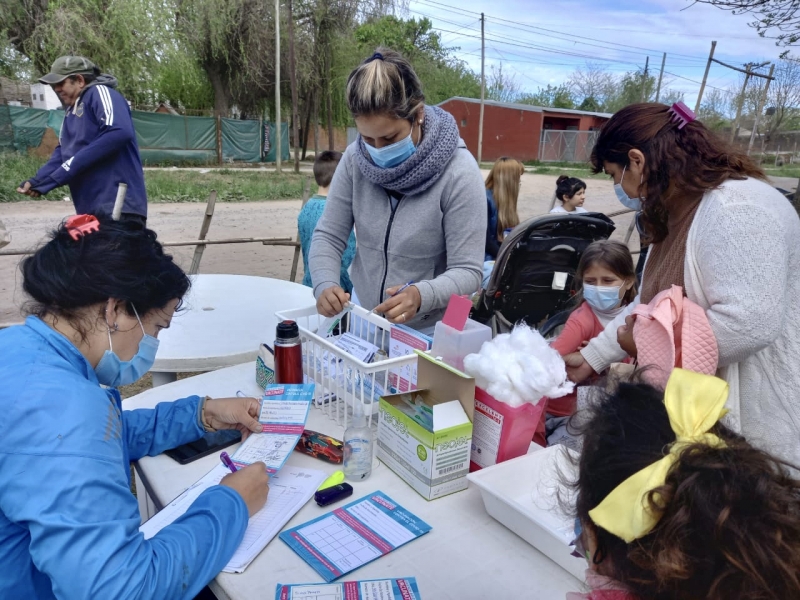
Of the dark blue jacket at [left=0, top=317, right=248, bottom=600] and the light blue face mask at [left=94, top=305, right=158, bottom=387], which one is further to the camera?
the light blue face mask at [left=94, top=305, right=158, bottom=387]

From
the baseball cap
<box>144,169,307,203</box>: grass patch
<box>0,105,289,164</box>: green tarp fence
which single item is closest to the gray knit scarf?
the baseball cap

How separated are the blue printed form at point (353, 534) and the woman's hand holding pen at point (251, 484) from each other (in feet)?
0.34

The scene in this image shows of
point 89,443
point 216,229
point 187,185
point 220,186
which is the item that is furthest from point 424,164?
point 220,186

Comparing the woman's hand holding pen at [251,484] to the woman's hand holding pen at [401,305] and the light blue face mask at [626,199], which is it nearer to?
the woman's hand holding pen at [401,305]

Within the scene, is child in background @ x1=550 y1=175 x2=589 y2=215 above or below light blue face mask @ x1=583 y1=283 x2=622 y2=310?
above

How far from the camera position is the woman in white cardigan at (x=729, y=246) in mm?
1293

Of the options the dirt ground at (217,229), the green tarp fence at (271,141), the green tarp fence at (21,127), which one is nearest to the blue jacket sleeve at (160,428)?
the dirt ground at (217,229)

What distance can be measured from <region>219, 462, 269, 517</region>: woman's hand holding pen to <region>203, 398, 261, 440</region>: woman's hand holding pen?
25cm

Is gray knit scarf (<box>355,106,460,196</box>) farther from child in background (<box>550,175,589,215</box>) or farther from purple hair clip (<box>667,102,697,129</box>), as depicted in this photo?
child in background (<box>550,175,589,215</box>)

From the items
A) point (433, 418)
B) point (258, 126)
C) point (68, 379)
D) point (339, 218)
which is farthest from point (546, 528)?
point (258, 126)

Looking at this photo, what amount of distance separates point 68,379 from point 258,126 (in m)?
21.3

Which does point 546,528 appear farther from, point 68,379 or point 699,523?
point 68,379

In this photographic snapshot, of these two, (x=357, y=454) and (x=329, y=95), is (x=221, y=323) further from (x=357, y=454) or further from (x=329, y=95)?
(x=329, y=95)

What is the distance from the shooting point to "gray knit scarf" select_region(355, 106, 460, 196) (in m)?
1.88
